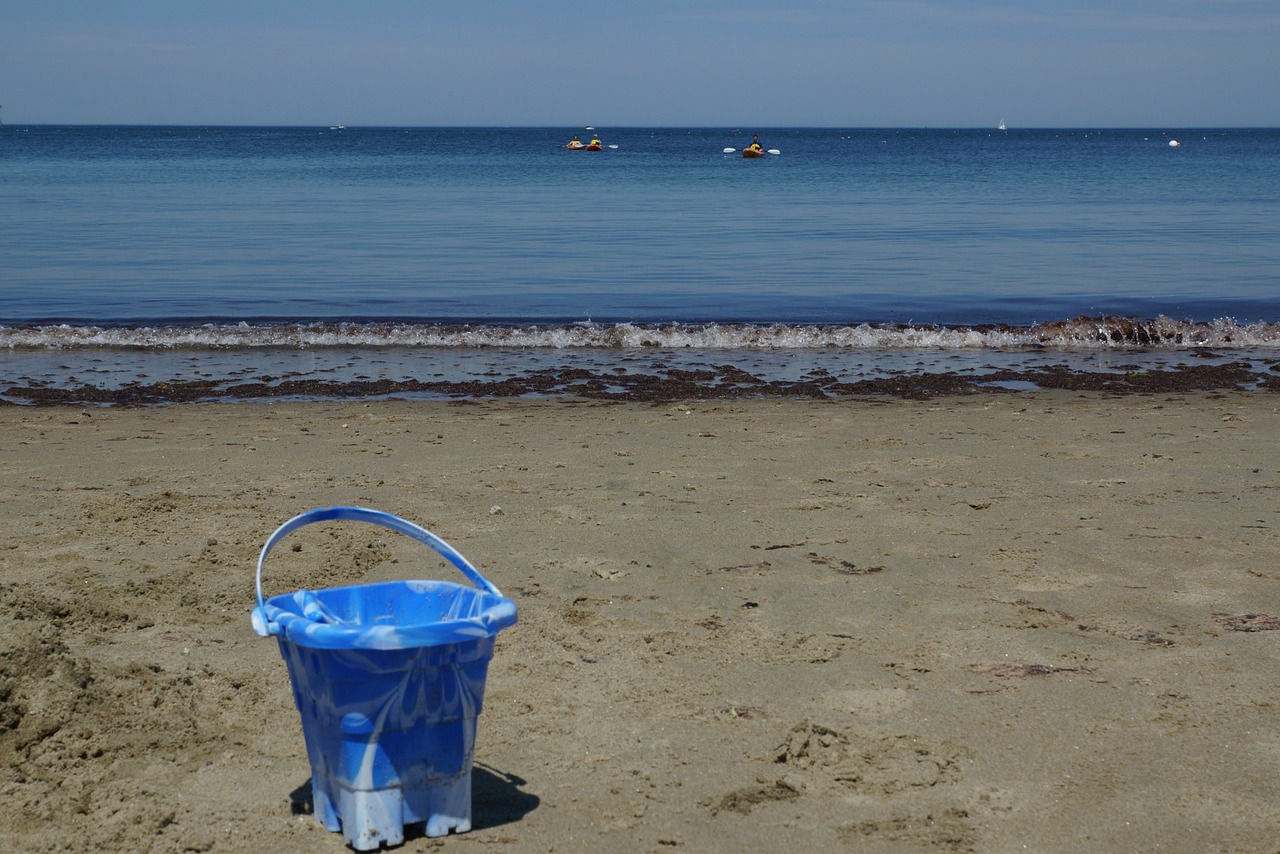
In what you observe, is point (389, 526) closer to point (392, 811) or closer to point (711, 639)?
point (392, 811)

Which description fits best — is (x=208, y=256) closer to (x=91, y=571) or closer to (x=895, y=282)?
(x=895, y=282)

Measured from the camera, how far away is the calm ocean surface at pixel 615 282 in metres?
12.7

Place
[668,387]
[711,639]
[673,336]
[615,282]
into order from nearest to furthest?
[711,639], [668,387], [673,336], [615,282]

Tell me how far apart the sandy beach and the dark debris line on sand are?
2.31m

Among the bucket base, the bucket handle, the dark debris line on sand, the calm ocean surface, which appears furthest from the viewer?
the calm ocean surface

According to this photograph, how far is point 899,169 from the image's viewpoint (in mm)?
58250

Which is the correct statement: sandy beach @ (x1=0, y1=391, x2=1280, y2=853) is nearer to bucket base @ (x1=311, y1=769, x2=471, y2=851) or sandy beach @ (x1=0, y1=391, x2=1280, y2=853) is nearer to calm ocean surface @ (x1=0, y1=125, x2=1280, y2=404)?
bucket base @ (x1=311, y1=769, x2=471, y2=851)

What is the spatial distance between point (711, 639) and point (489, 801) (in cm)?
132

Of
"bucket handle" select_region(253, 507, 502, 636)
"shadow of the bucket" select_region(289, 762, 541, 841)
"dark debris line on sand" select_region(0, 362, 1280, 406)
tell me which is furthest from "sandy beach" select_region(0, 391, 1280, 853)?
"dark debris line on sand" select_region(0, 362, 1280, 406)

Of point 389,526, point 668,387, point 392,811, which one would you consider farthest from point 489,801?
point 668,387

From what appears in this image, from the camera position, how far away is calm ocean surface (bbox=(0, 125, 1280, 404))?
41.5 feet

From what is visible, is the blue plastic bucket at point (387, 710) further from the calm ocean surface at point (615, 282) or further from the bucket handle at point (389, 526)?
the calm ocean surface at point (615, 282)

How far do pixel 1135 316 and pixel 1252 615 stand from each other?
1086 centimetres

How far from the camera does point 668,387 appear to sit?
1052 centimetres
